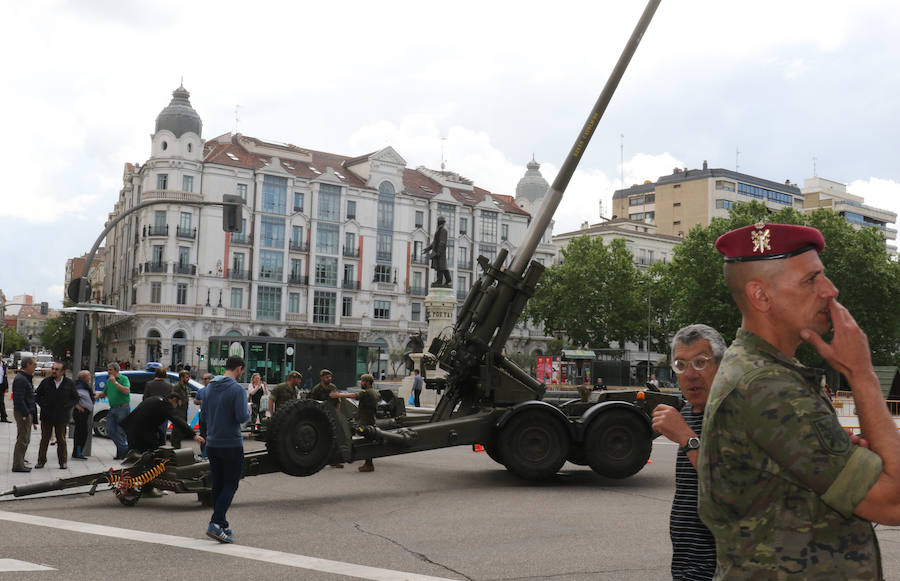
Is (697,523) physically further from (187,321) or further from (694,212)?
(694,212)

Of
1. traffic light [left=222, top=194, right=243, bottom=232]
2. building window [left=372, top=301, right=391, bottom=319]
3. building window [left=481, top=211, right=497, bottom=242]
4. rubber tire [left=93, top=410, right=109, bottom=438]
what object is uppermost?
building window [left=481, top=211, right=497, bottom=242]

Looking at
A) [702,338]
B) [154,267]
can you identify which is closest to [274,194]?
[154,267]

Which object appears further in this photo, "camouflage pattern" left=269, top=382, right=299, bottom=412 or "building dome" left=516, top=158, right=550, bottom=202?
"building dome" left=516, top=158, right=550, bottom=202

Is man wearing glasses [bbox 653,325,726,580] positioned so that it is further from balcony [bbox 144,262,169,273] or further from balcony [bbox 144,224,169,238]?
balcony [bbox 144,224,169,238]

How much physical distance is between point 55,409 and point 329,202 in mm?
57884

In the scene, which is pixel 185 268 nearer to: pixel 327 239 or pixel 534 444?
pixel 327 239

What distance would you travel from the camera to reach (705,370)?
388 cm

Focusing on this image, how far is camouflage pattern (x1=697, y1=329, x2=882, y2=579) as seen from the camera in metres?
1.90

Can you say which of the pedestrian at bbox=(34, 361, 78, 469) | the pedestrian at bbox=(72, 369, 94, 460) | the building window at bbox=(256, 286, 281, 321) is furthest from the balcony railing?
the pedestrian at bbox=(34, 361, 78, 469)

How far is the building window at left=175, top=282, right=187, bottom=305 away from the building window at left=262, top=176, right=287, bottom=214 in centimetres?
855

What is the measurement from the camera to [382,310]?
7212 cm

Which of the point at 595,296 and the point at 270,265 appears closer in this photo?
the point at 270,265

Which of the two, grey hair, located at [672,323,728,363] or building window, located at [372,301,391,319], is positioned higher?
building window, located at [372,301,391,319]

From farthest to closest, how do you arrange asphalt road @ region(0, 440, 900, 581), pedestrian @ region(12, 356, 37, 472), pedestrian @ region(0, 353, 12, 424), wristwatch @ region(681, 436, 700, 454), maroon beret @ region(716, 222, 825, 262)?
pedestrian @ region(0, 353, 12, 424) → pedestrian @ region(12, 356, 37, 472) → asphalt road @ region(0, 440, 900, 581) → wristwatch @ region(681, 436, 700, 454) → maroon beret @ region(716, 222, 825, 262)
